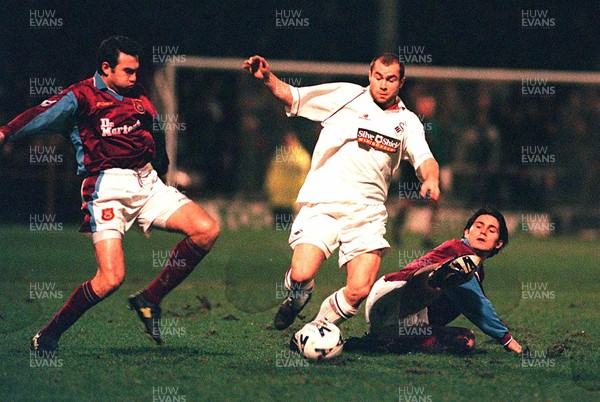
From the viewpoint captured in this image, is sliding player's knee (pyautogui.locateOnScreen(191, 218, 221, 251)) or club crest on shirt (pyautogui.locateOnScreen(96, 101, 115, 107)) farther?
sliding player's knee (pyautogui.locateOnScreen(191, 218, 221, 251))

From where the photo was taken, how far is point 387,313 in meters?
7.71

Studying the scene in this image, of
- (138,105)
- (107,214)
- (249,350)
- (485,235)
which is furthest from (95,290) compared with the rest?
(485,235)

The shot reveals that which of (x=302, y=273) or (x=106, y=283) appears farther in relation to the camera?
(x=302, y=273)

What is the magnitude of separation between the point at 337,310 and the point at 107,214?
1604 mm

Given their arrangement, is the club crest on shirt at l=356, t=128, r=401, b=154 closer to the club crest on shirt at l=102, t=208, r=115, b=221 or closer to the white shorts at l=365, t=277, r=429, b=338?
the white shorts at l=365, t=277, r=429, b=338

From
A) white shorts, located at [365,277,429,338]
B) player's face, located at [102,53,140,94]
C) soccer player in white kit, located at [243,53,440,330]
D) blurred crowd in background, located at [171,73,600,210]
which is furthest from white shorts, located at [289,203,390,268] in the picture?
blurred crowd in background, located at [171,73,600,210]

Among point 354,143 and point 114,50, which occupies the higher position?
point 114,50

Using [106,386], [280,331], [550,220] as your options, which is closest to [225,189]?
[550,220]

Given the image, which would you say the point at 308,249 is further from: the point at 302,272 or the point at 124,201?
the point at 124,201

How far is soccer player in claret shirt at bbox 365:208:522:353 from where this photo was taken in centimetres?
757

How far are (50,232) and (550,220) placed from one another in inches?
333

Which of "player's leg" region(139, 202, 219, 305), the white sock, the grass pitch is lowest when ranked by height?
the grass pitch

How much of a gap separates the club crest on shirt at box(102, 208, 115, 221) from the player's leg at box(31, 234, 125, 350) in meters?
0.09

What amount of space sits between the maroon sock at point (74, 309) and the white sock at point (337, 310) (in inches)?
57.9
